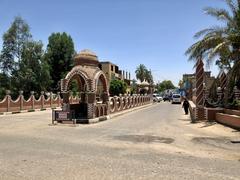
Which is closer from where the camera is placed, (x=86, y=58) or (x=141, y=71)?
(x=86, y=58)

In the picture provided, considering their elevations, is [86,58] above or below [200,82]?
above

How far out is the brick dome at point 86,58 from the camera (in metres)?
28.2

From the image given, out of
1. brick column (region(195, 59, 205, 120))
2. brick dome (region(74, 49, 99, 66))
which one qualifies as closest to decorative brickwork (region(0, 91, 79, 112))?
brick dome (region(74, 49, 99, 66))

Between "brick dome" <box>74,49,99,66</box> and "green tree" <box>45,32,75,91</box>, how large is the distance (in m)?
39.5

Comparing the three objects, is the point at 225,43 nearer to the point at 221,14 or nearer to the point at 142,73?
the point at 221,14

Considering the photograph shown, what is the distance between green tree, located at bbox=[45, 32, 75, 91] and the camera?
6794cm

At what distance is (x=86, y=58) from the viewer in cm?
2822

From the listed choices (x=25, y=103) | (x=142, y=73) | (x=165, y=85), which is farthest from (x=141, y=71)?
(x=25, y=103)

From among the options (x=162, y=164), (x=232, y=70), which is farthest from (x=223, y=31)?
(x=162, y=164)

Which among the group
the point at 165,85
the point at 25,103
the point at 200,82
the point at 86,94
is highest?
the point at 165,85

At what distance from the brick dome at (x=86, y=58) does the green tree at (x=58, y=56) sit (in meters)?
39.5

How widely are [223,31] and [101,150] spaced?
1577cm

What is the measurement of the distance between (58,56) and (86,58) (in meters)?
41.1

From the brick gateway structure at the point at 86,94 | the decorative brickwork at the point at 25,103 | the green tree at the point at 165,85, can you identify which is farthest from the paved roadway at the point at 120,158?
the green tree at the point at 165,85
